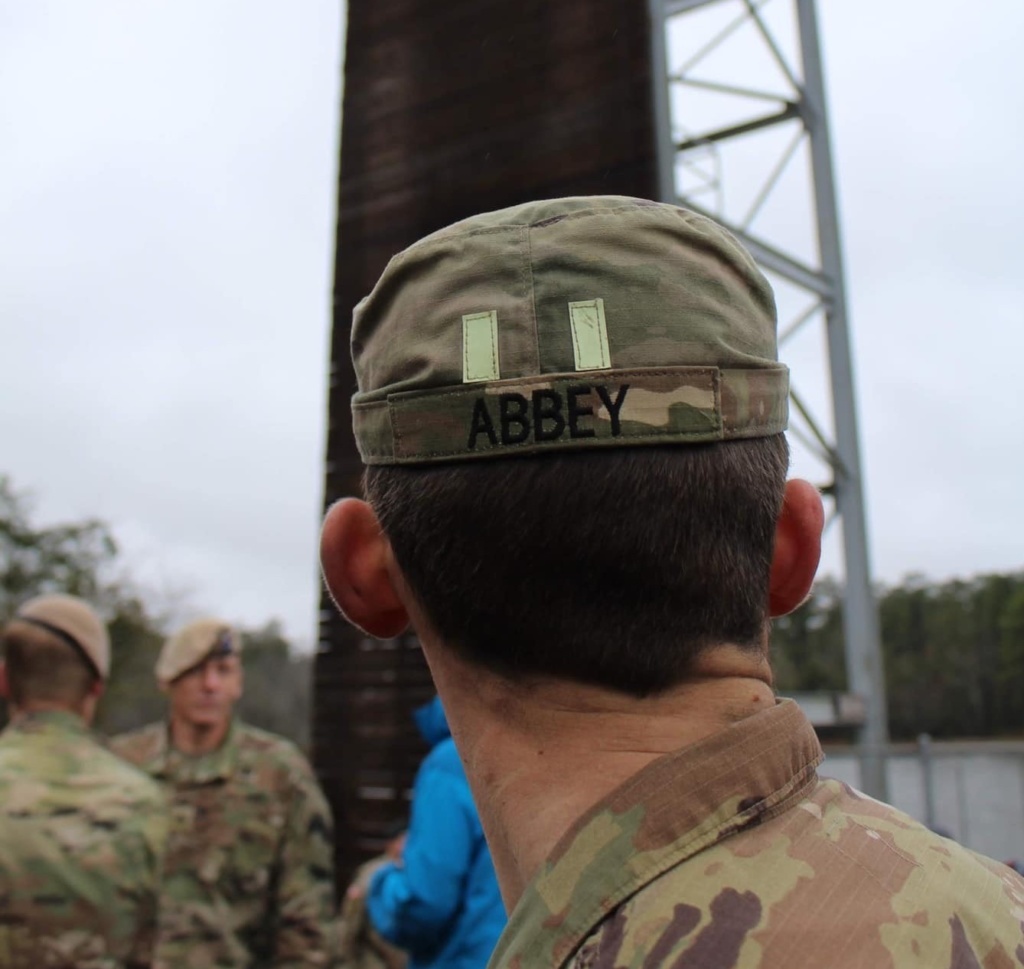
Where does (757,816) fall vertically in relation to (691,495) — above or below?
below

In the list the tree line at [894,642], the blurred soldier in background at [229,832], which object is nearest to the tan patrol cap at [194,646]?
the blurred soldier in background at [229,832]

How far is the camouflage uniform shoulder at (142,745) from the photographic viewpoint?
430cm

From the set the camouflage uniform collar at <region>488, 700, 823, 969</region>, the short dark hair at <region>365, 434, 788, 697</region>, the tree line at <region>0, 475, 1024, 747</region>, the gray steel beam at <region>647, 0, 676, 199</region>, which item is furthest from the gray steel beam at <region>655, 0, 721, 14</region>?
the tree line at <region>0, 475, 1024, 747</region>

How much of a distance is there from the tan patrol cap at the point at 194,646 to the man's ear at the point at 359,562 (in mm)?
3454

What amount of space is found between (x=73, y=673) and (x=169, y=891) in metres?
1.34

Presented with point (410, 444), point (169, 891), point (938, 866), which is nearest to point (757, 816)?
point (938, 866)

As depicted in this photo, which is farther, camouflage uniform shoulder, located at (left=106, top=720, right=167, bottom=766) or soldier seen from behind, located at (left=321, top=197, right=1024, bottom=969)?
camouflage uniform shoulder, located at (left=106, top=720, right=167, bottom=766)

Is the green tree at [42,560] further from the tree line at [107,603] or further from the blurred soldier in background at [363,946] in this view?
the blurred soldier in background at [363,946]

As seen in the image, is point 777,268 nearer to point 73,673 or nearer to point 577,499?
point 73,673

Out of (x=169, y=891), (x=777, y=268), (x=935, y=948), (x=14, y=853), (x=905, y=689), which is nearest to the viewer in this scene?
(x=935, y=948)

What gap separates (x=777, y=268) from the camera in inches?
193

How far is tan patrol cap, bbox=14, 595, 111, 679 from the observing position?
9.76ft

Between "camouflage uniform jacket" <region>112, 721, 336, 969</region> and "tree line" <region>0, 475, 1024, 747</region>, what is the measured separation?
463 inches

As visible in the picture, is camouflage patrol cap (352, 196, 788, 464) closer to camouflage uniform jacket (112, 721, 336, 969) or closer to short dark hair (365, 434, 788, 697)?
short dark hair (365, 434, 788, 697)
